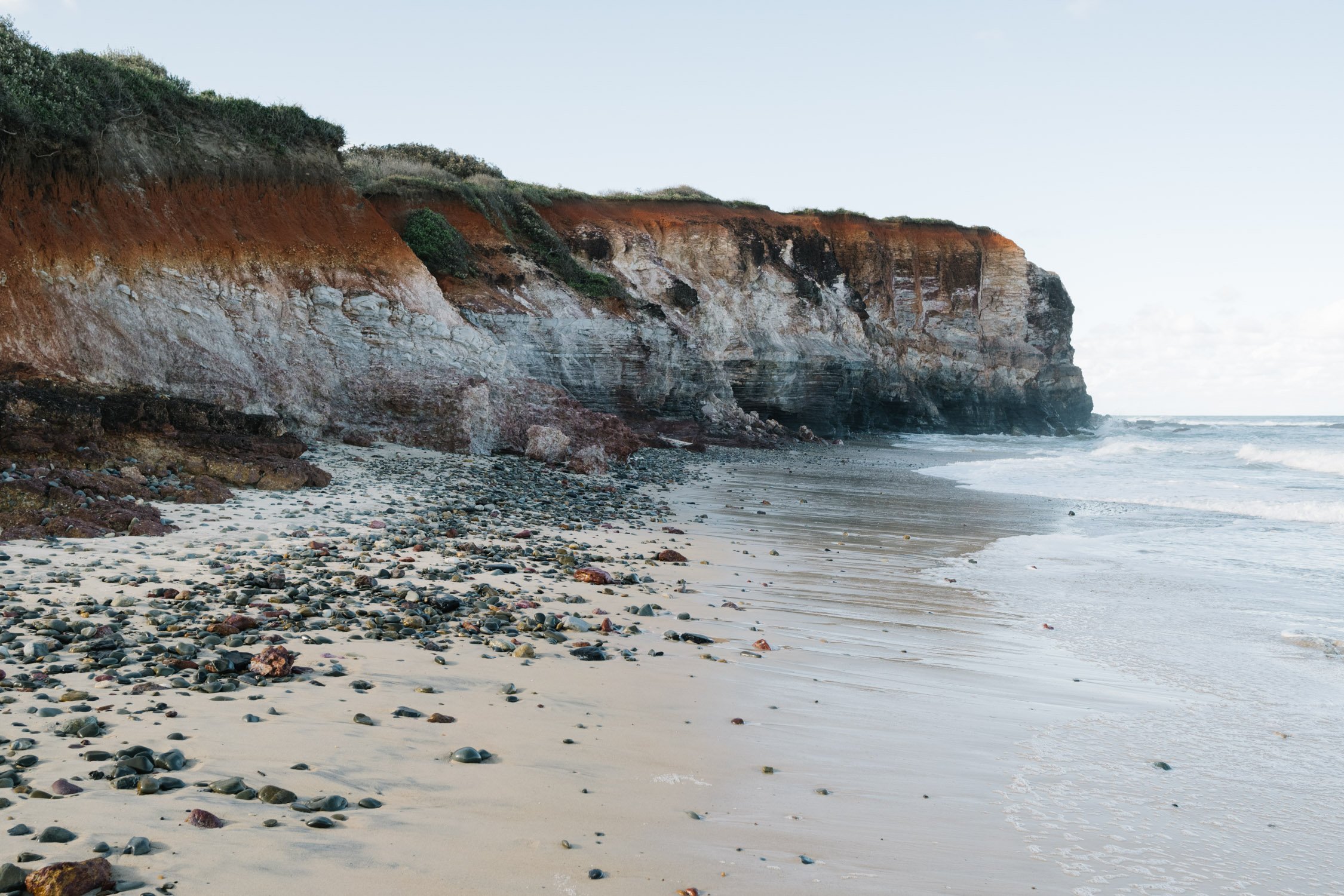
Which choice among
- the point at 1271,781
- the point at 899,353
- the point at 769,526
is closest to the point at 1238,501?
the point at 769,526

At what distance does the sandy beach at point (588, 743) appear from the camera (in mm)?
2783

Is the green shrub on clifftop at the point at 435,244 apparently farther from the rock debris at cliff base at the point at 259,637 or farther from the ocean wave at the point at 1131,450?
the ocean wave at the point at 1131,450

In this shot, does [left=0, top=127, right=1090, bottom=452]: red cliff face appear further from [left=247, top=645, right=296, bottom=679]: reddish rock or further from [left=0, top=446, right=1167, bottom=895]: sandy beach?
[left=247, top=645, right=296, bottom=679]: reddish rock

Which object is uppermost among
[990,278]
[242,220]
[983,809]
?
[990,278]

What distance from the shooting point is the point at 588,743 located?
3947 millimetres

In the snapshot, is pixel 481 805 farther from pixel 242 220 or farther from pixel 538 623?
pixel 242 220

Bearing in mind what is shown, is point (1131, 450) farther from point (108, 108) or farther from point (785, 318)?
point (108, 108)

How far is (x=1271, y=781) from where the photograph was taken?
4.23 metres

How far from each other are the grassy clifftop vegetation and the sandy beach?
7.36 m

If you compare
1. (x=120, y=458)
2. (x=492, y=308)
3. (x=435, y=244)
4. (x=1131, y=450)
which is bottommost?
(x=120, y=458)

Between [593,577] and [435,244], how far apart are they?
15818mm

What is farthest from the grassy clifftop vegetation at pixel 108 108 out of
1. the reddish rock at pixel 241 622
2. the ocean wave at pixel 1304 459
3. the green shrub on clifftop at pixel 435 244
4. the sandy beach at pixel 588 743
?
the ocean wave at pixel 1304 459

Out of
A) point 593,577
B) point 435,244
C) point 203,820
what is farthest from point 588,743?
point 435,244

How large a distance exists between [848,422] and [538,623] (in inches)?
1372
